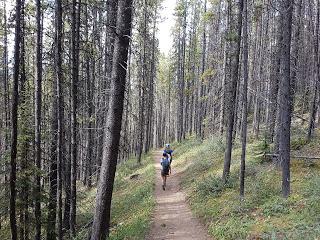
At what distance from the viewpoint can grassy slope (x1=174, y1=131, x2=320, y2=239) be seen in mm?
8812

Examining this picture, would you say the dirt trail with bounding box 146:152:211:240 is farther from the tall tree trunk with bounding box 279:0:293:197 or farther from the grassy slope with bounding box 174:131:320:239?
the tall tree trunk with bounding box 279:0:293:197

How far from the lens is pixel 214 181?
14.5 metres

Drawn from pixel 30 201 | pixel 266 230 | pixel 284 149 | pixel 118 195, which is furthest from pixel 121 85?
pixel 118 195

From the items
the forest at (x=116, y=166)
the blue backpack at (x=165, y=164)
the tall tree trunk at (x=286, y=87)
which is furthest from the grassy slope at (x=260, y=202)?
the blue backpack at (x=165, y=164)

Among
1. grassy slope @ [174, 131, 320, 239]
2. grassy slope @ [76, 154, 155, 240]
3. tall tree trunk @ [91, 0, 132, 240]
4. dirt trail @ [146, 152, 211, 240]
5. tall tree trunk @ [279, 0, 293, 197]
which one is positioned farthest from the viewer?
grassy slope @ [76, 154, 155, 240]

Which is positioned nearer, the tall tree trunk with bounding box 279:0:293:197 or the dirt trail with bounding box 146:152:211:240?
the dirt trail with bounding box 146:152:211:240

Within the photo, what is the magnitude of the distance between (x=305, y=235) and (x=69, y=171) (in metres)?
9.56

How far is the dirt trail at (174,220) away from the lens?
1039 centimetres

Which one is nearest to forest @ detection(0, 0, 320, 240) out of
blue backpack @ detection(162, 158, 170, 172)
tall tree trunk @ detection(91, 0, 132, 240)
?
tall tree trunk @ detection(91, 0, 132, 240)

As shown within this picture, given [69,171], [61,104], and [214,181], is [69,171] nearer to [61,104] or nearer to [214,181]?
[61,104]

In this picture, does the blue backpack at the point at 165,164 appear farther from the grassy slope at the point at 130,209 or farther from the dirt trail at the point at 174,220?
the grassy slope at the point at 130,209

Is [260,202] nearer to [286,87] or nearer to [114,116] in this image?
[286,87]

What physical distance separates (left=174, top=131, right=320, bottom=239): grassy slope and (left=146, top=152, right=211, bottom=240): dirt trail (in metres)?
0.36

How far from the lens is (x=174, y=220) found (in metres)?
12.0
